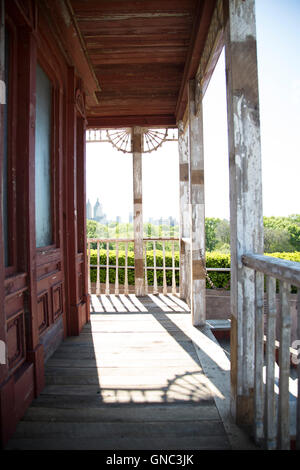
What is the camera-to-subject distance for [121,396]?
6.39 feet

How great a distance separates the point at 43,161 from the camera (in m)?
2.55

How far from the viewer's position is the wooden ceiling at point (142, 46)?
241 cm

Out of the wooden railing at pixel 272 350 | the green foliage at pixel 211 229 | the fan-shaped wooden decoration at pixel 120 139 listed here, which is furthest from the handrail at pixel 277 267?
the green foliage at pixel 211 229

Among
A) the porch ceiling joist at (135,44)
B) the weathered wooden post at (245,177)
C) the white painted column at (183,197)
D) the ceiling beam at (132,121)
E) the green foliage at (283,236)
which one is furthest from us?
the green foliage at (283,236)

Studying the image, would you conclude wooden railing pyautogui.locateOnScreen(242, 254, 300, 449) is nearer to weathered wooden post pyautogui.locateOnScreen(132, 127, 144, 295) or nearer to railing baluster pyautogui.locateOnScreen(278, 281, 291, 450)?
railing baluster pyautogui.locateOnScreen(278, 281, 291, 450)

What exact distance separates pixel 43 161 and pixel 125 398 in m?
2.01

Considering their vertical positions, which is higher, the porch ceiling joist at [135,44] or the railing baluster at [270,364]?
the porch ceiling joist at [135,44]

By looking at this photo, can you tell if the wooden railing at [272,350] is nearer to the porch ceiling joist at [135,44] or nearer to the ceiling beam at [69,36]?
the porch ceiling joist at [135,44]

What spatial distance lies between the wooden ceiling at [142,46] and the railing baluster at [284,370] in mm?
2235

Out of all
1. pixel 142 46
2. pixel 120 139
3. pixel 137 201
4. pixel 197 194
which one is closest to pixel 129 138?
pixel 120 139

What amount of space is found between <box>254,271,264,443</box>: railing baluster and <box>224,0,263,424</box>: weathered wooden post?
9cm

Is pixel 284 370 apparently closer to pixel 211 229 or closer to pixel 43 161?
pixel 43 161
